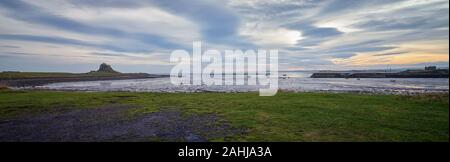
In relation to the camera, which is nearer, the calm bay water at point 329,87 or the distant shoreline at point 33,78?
the calm bay water at point 329,87

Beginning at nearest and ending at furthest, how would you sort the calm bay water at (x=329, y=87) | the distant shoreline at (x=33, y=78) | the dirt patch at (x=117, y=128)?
the dirt patch at (x=117, y=128)
the calm bay water at (x=329, y=87)
the distant shoreline at (x=33, y=78)

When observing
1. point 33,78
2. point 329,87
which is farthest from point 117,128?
point 33,78

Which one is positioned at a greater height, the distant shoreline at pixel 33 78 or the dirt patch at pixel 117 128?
the distant shoreline at pixel 33 78

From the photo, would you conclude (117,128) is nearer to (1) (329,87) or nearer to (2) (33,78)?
(1) (329,87)

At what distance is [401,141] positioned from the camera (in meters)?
10.4

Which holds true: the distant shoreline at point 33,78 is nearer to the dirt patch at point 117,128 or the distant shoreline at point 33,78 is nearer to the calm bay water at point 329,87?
the calm bay water at point 329,87

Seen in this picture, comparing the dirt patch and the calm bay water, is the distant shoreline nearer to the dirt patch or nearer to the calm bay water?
the calm bay water

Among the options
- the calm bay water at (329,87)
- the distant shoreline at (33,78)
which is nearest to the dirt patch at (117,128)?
the calm bay water at (329,87)

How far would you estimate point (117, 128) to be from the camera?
1405cm

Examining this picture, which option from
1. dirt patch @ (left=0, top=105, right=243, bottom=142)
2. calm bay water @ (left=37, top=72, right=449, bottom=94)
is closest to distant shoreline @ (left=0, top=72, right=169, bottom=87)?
calm bay water @ (left=37, top=72, right=449, bottom=94)

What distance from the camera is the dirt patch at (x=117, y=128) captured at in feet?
39.6
